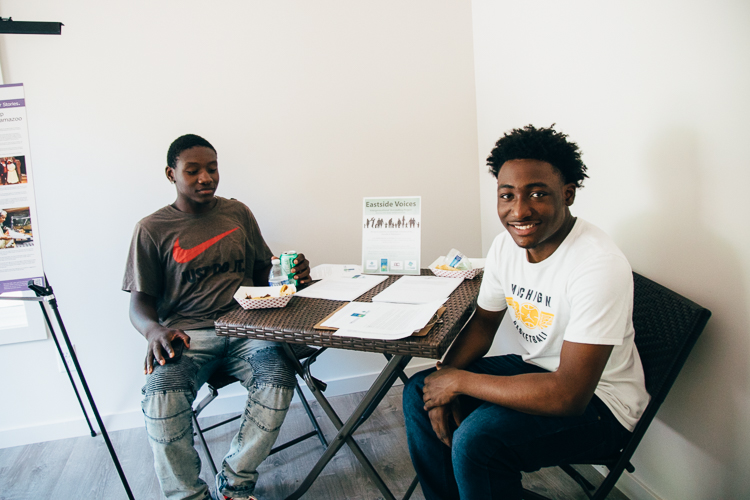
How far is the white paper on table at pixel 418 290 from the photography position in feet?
4.94

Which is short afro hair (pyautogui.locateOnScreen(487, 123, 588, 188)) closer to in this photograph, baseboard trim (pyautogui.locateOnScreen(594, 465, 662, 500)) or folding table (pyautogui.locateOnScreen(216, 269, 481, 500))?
folding table (pyautogui.locateOnScreen(216, 269, 481, 500))

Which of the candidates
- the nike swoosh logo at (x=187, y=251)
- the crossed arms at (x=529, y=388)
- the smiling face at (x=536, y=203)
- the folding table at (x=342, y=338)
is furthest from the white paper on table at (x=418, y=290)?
the nike swoosh logo at (x=187, y=251)

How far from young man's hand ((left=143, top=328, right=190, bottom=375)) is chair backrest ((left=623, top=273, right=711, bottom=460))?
148 cm

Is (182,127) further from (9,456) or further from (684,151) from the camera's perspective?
(684,151)

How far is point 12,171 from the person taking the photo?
1527 millimetres

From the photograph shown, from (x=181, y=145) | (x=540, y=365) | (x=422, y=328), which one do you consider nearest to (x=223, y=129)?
(x=181, y=145)

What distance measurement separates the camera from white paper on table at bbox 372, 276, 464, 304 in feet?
4.94

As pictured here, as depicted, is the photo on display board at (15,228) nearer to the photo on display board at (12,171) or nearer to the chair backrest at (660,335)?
the photo on display board at (12,171)

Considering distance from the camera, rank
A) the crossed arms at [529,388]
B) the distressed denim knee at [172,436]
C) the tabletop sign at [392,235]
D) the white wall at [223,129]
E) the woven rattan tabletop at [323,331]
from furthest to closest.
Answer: the white wall at [223,129] → the tabletop sign at [392,235] → the distressed denim knee at [172,436] → the woven rattan tabletop at [323,331] → the crossed arms at [529,388]

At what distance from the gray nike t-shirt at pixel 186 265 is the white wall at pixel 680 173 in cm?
155

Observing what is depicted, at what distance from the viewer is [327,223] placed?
2473 mm

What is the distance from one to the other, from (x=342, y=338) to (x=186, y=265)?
978 millimetres

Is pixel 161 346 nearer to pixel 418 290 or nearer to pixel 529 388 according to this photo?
pixel 418 290

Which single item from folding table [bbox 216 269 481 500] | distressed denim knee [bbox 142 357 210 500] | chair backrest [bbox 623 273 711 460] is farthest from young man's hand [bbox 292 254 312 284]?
chair backrest [bbox 623 273 711 460]
